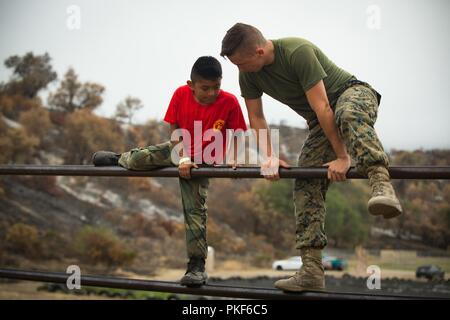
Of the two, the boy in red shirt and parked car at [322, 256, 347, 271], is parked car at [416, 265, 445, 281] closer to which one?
parked car at [322, 256, 347, 271]

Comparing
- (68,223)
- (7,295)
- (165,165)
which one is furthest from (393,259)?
(165,165)

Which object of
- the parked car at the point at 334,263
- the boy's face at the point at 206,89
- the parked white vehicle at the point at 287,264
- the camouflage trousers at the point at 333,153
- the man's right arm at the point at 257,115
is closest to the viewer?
the camouflage trousers at the point at 333,153

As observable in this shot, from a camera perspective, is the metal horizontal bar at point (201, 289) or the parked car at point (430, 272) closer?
the metal horizontal bar at point (201, 289)

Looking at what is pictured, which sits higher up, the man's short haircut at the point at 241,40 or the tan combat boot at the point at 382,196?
the man's short haircut at the point at 241,40

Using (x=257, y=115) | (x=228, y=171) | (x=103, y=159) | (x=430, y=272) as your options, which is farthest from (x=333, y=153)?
(x=430, y=272)

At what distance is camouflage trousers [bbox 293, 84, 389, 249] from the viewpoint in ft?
5.03

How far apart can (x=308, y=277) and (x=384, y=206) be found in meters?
0.38

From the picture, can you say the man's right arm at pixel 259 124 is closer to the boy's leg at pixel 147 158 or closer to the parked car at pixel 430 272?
the boy's leg at pixel 147 158

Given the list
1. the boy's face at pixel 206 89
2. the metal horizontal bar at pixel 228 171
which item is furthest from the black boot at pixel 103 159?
the boy's face at pixel 206 89

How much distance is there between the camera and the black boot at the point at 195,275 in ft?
5.61

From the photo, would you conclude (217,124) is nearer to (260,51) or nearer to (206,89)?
(206,89)

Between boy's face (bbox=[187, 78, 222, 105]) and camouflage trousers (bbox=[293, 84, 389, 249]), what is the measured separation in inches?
14.3

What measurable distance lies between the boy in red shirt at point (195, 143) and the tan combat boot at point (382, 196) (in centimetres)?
57

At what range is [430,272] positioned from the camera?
14.6 metres
